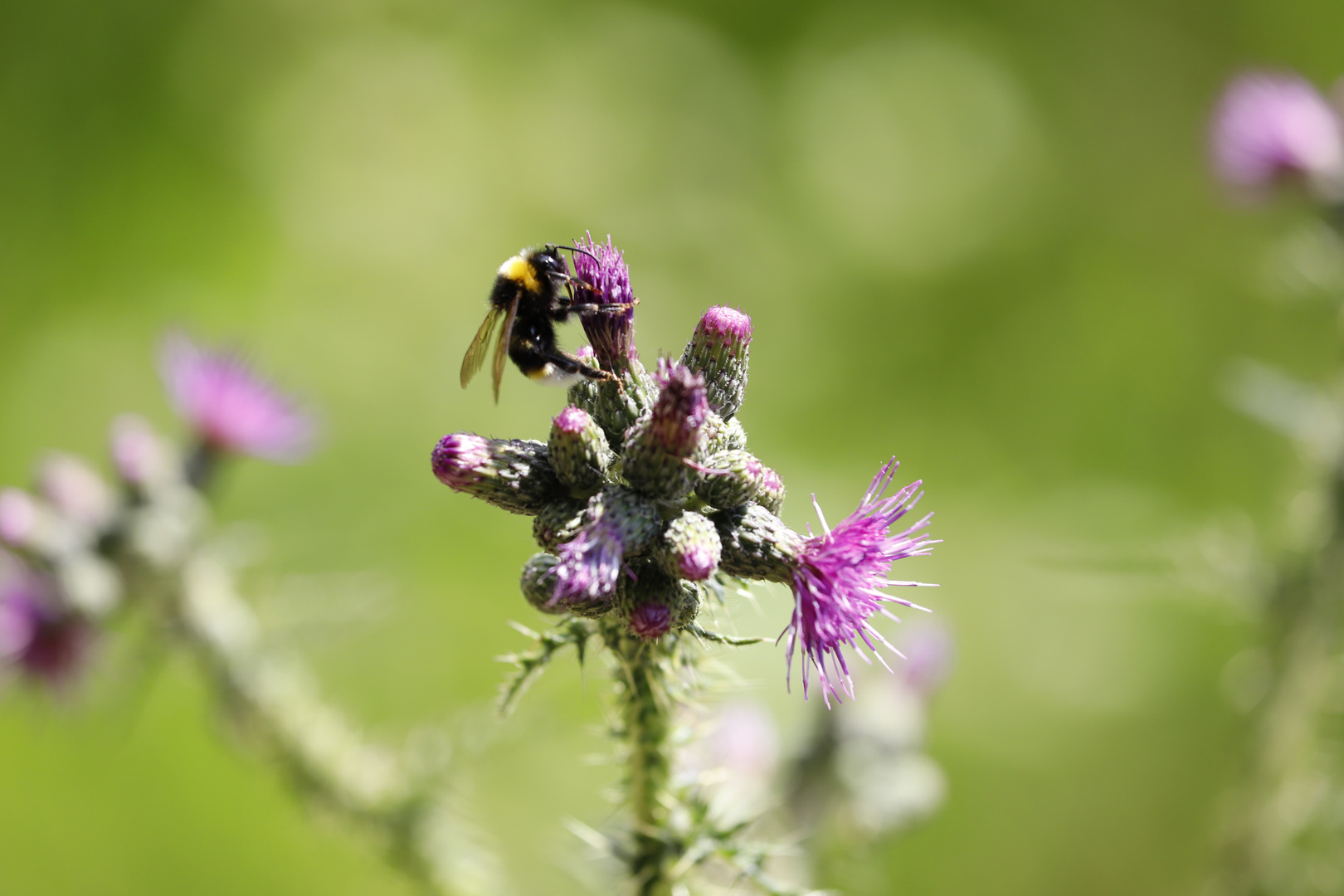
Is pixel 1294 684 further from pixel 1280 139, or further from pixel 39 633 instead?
pixel 39 633

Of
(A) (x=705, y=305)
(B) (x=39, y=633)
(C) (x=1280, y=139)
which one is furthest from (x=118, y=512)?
(C) (x=1280, y=139)

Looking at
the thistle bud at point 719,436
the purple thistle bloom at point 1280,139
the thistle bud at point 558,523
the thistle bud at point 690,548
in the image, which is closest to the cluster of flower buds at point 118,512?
the thistle bud at point 558,523

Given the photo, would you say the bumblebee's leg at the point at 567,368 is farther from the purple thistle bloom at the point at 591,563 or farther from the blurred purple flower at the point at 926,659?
the blurred purple flower at the point at 926,659

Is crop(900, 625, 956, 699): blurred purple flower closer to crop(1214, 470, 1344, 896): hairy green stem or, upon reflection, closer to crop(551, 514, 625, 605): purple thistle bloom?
crop(1214, 470, 1344, 896): hairy green stem

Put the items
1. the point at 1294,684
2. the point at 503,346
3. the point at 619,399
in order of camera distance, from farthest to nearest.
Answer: the point at 1294,684
the point at 503,346
the point at 619,399

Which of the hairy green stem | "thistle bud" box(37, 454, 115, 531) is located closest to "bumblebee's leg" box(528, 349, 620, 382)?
"thistle bud" box(37, 454, 115, 531)

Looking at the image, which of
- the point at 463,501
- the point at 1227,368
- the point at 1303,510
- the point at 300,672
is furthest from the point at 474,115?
the point at 1303,510

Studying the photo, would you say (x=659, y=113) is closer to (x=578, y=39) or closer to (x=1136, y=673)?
(x=578, y=39)

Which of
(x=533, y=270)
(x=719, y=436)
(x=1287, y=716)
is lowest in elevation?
(x=719, y=436)
